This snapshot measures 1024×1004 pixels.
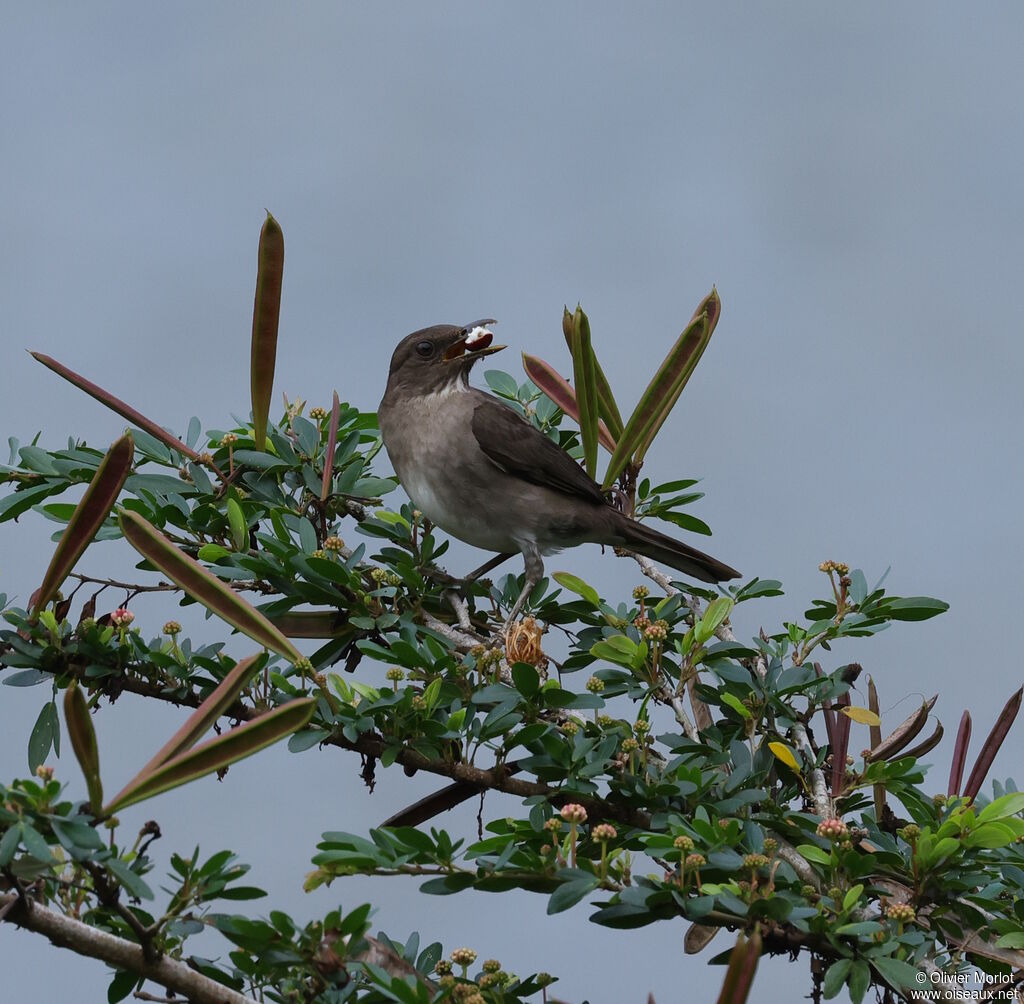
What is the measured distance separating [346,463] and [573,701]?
57.8 inches

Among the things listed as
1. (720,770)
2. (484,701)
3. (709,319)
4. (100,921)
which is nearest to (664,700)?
(720,770)

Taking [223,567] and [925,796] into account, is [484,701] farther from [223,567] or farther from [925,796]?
[925,796]

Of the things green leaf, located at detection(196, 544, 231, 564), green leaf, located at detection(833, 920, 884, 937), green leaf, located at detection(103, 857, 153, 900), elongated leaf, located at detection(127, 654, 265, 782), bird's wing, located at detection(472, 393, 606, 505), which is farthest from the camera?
bird's wing, located at detection(472, 393, 606, 505)

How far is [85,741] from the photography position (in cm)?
258

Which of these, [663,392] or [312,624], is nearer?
[312,624]

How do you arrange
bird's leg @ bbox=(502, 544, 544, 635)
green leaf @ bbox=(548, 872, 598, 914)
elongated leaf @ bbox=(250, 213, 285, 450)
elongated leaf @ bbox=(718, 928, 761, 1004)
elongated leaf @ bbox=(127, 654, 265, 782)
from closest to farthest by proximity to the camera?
1. elongated leaf @ bbox=(718, 928, 761, 1004)
2. elongated leaf @ bbox=(127, 654, 265, 782)
3. green leaf @ bbox=(548, 872, 598, 914)
4. elongated leaf @ bbox=(250, 213, 285, 450)
5. bird's leg @ bbox=(502, 544, 544, 635)

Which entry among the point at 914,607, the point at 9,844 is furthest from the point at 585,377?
the point at 9,844

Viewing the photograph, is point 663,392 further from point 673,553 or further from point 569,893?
point 569,893

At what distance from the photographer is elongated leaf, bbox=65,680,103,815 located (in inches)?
99.8

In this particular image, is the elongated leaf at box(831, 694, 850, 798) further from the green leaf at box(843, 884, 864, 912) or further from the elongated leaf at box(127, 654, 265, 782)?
the elongated leaf at box(127, 654, 265, 782)

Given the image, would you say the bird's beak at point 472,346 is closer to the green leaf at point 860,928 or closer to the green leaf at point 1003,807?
the green leaf at point 1003,807

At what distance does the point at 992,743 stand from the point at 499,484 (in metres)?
2.06

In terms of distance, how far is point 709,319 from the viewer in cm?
432

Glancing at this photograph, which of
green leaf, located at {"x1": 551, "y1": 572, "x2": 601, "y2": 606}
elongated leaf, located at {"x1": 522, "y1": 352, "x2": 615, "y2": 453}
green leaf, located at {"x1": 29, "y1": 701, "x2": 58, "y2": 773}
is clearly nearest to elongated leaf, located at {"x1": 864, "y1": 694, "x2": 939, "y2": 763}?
green leaf, located at {"x1": 551, "y1": 572, "x2": 601, "y2": 606}
